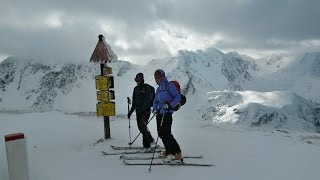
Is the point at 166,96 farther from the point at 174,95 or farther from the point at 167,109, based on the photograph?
the point at 167,109

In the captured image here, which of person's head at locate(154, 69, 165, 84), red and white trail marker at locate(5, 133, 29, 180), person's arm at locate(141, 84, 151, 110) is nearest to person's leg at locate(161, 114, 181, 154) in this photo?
person's head at locate(154, 69, 165, 84)

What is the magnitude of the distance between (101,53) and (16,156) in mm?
6784

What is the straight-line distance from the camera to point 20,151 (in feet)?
24.3

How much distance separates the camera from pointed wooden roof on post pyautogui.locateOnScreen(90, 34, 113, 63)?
1371cm

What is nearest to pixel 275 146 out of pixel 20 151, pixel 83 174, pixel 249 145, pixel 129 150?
pixel 249 145

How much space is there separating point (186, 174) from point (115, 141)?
4.75 m

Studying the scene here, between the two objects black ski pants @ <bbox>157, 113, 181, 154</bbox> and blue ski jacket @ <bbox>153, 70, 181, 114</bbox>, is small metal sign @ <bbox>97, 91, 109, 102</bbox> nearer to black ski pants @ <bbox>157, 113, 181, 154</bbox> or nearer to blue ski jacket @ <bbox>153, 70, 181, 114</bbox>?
blue ski jacket @ <bbox>153, 70, 181, 114</bbox>

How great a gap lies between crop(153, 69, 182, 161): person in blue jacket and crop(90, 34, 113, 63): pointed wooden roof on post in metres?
3.69

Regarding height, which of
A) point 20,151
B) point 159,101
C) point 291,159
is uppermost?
point 159,101

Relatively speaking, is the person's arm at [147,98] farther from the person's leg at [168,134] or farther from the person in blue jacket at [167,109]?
the person's leg at [168,134]

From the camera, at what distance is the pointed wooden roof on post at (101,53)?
45.0ft

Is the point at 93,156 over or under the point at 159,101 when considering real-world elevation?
under

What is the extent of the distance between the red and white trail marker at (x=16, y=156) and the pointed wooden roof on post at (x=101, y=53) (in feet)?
21.6

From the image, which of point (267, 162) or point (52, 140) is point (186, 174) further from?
point (52, 140)
